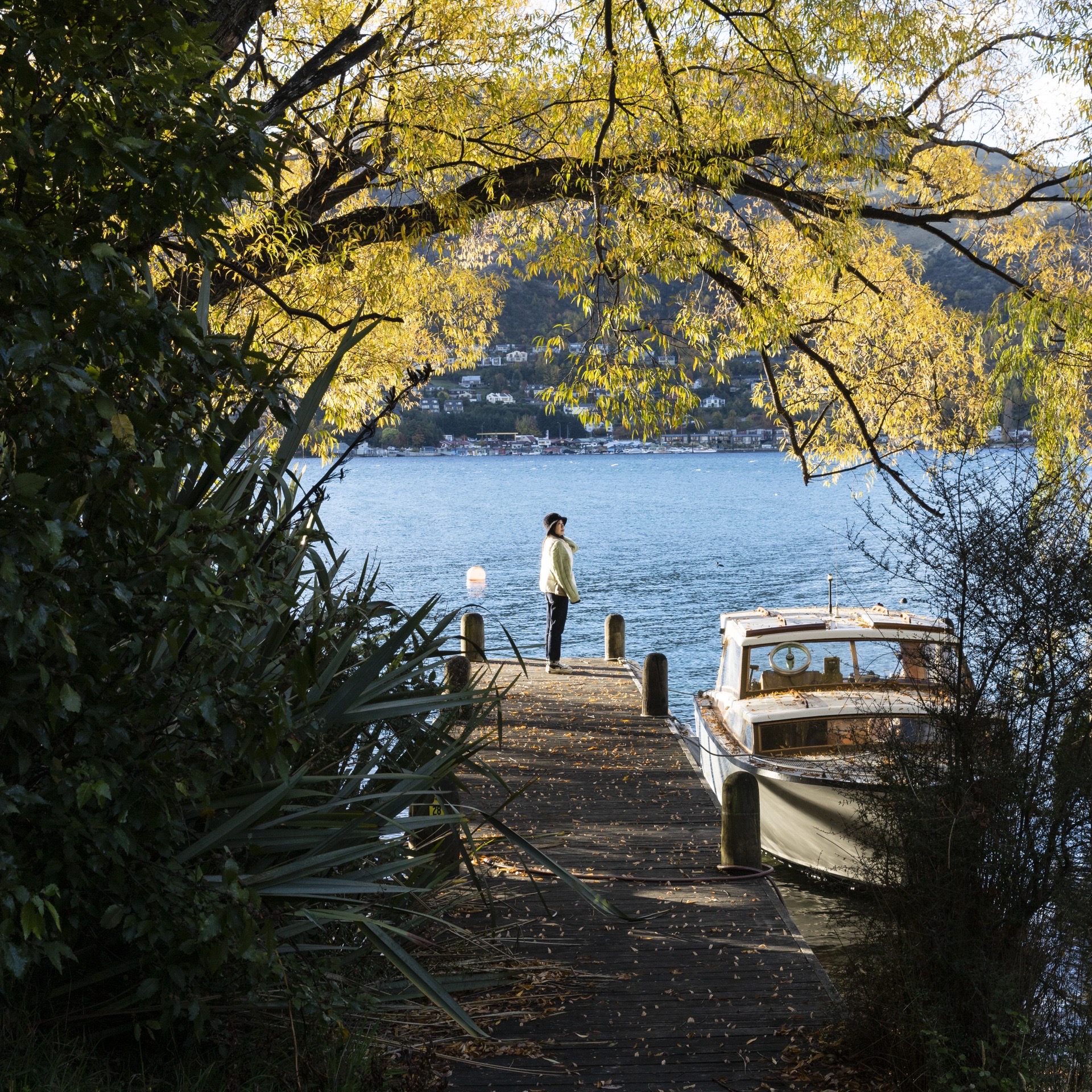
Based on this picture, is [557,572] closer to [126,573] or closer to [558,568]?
[558,568]

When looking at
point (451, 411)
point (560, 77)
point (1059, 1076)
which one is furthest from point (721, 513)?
point (451, 411)

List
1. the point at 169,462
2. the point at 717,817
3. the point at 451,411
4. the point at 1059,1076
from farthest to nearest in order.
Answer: the point at 451,411, the point at 717,817, the point at 1059,1076, the point at 169,462

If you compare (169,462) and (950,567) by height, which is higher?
(169,462)

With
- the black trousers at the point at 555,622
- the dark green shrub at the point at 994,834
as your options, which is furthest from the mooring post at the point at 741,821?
the black trousers at the point at 555,622

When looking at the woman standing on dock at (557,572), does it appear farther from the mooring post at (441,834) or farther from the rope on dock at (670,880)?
the mooring post at (441,834)

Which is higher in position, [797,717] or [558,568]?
[558,568]

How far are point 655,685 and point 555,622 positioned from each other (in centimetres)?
292

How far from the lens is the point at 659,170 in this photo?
30.1ft

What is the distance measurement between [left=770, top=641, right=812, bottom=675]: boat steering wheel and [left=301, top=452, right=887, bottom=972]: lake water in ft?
3.16

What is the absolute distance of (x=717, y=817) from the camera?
8977mm

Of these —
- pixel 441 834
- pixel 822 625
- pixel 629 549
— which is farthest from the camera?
pixel 629 549

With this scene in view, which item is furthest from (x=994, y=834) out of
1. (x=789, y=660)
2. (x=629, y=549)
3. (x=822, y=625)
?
(x=629, y=549)

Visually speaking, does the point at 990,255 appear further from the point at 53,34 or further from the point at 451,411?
the point at 451,411

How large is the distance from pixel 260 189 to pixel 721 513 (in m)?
79.2
